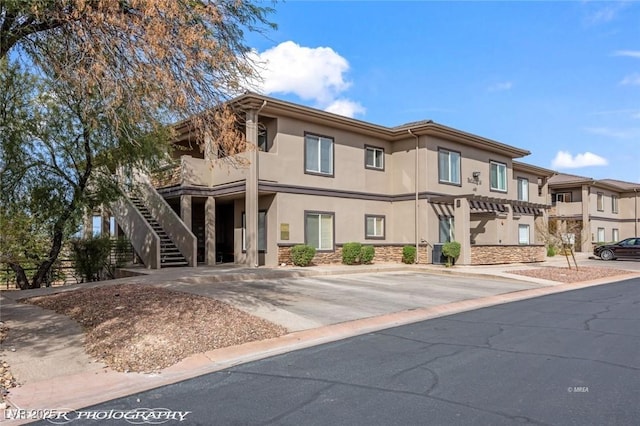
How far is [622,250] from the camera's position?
31.7 m

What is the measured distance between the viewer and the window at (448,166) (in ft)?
79.4

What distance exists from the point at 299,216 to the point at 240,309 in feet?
33.2

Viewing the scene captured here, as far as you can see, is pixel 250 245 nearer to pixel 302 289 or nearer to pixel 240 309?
pixel 302 289

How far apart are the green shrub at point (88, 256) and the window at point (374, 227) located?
11.1 metres

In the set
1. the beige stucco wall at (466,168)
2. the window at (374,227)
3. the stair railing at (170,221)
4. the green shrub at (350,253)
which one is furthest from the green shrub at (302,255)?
the beige stucco wall at (466,168)

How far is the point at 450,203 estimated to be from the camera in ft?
79.4

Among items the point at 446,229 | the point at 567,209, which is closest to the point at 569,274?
the point at 446,229

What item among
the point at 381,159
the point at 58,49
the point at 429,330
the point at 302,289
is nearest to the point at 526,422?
the point at 429,330

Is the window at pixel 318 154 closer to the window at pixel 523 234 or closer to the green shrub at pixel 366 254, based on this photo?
the green shrub at pixel 366 254

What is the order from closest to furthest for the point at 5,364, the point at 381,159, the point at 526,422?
the point at 526,422 → the point at 5,364 → the point at 381,159

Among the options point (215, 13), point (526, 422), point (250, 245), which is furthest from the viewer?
point (250, 245)

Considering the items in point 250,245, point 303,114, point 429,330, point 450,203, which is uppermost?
point 303,114

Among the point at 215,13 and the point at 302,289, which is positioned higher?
the point at 215,13

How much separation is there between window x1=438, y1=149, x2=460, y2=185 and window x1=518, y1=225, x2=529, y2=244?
8.28 m
